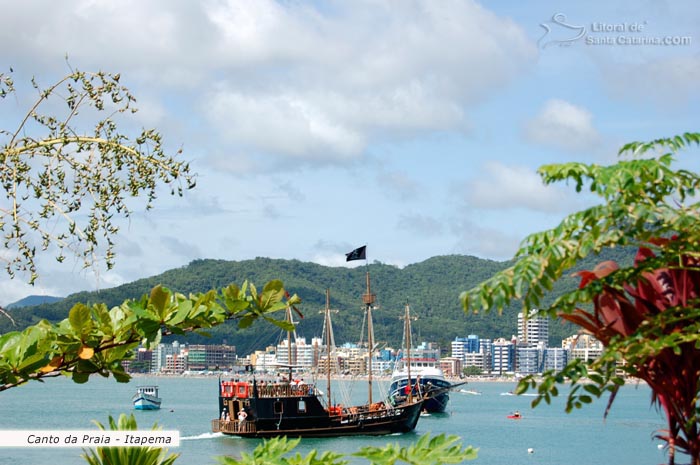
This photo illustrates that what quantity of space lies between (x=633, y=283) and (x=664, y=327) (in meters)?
0.21

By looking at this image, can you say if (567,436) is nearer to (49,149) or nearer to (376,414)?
(376,414)

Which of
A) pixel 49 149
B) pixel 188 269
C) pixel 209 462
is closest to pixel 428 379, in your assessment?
pixel 209 462

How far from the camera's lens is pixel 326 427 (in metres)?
40.2

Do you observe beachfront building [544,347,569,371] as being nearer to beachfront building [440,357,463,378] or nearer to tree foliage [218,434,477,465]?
beachfront building [440,357,463,378]

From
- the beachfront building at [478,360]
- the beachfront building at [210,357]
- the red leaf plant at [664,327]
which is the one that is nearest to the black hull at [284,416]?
the red leaf plant at [664,327]

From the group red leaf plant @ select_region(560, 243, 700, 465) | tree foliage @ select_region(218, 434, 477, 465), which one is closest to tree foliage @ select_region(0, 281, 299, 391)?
tree foliage @ select_region(218, 434, 477, 465)

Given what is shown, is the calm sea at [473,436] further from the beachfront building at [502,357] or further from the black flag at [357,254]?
the beachfront building at [502,357]

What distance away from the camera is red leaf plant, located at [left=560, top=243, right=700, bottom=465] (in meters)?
3.55

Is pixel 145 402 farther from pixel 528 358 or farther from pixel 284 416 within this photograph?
pixel 528 358

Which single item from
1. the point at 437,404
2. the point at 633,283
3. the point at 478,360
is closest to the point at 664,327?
the point at 633,283
